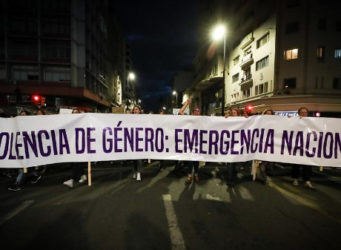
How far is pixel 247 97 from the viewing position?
1100 inches

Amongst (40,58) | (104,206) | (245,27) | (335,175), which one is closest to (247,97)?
(245,27)

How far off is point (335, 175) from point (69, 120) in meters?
8.10

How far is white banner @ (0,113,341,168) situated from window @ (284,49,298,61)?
19395mm

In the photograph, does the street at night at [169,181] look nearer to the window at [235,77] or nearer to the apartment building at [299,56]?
the apartment building at [299,56]

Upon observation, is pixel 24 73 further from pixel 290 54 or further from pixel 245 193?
pixel 245 193

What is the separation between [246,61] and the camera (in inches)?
1075

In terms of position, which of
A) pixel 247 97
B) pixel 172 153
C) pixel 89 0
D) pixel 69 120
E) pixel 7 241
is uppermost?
pixel 89 0

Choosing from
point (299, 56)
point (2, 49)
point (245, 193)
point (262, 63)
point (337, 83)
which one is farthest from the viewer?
point (2, 49)

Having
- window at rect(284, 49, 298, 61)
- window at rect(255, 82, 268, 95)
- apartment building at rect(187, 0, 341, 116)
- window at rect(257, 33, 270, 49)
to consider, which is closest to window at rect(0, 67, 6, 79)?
apartment building at rect(187, 0, 341, 116)

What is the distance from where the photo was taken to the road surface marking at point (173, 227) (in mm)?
2976

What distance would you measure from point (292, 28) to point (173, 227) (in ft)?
83.0

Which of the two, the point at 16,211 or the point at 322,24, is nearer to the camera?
the point at 16,211

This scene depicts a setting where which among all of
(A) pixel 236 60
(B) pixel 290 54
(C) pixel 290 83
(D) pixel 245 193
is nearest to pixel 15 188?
(D) pixel 245 193

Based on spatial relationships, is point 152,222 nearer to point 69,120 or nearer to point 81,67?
point 69,120
